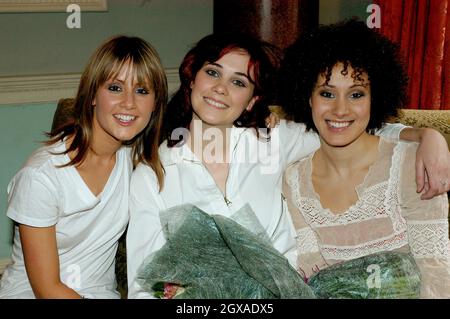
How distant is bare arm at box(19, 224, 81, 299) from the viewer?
154cm

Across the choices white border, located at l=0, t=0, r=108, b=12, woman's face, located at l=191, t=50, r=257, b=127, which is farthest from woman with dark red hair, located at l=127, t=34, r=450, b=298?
A: white border, located at l=0, t=0, r=108, b=12

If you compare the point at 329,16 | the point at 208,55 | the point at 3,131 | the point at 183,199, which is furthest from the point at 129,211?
the point at 329,16

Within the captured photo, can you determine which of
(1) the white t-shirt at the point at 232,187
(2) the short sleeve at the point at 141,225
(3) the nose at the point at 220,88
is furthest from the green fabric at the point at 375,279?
(3) the nose at the point at 220,88

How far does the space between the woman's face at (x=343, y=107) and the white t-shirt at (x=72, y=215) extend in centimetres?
53

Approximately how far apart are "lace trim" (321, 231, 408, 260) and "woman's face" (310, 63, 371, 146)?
26 cm

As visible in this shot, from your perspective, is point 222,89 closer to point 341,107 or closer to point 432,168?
point 341,107

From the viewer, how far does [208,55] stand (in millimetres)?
1711

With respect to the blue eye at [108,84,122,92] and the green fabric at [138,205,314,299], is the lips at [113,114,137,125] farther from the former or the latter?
the green fabric at [138,205,314,299]

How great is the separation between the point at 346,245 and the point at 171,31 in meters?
1.75

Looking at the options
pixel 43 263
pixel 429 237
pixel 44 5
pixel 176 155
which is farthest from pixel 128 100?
pixel 44 5

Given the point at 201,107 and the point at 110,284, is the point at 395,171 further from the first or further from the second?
the point at 110,284
